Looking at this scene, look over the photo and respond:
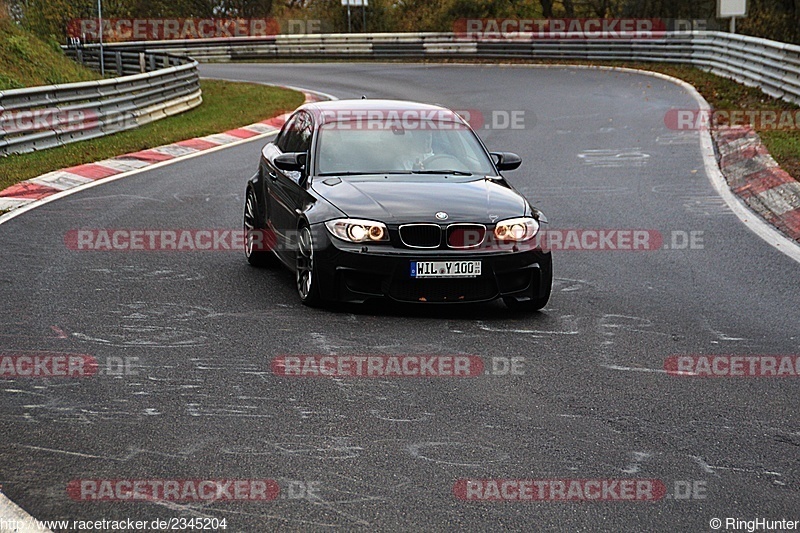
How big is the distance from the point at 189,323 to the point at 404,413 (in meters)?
2.53

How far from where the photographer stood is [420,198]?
864 centimetres

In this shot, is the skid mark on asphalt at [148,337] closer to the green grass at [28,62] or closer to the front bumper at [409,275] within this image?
the front bumper at [409,275]

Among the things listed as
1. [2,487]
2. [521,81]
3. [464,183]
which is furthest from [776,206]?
[521,81]

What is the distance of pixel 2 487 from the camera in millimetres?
4992

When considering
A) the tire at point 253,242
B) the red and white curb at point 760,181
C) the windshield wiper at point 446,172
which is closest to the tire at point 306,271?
the windshield wiper at point 446,172

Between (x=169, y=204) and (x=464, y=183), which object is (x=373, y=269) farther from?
(x=169, y=204)

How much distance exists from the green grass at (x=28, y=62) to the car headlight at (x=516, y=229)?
695 inches

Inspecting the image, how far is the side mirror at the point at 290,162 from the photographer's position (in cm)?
928

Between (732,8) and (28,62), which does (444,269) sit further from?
(732,8)

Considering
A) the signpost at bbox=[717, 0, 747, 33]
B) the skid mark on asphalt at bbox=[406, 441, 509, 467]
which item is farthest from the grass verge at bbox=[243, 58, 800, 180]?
the skid mark on asphalt at bbox=[406, 441, 509, 467]

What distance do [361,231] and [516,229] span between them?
3.72ft

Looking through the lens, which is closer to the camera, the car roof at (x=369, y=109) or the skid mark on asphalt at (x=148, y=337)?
the skid mark on asphalt at (x=148, y=337)

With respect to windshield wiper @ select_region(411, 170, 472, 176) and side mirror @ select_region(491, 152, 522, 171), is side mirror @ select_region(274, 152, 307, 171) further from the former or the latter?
side mirror @ select_region(491, 152, 522, 171)

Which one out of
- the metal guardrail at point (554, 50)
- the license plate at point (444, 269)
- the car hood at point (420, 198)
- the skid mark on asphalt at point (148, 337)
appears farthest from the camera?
the metal guardrail at point (554, 50)
